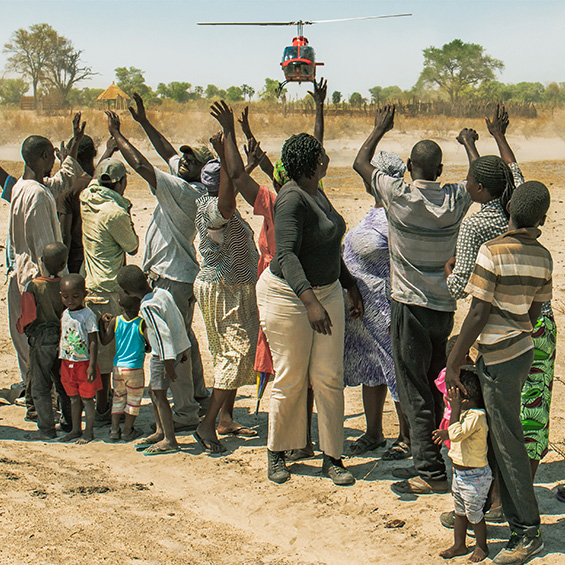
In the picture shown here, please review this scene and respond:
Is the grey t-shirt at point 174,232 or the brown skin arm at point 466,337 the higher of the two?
the grey t-shirt at point 174,232

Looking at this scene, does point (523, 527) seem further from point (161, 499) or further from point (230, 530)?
point (161, 499)

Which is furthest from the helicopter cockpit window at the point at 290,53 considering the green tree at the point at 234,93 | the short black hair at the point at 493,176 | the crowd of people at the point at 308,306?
the green tree at the point at 234,93

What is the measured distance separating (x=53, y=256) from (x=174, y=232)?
33.3 inches

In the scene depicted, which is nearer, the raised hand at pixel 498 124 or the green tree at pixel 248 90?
the raised hand at pixel 498 124

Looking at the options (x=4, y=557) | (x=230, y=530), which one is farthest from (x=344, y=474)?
(x=4, y=557)

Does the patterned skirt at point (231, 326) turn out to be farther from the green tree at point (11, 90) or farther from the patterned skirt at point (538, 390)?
the green tree at point (11, 90)

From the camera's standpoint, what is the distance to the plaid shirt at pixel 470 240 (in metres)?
3.64

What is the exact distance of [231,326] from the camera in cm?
502

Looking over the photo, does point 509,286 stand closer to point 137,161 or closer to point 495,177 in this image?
point 495,177

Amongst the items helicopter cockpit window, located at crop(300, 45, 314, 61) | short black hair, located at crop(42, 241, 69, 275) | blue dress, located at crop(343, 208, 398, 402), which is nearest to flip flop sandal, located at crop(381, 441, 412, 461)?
blue dress, located at crop(343, 208, 398, 402)

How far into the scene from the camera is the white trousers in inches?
168

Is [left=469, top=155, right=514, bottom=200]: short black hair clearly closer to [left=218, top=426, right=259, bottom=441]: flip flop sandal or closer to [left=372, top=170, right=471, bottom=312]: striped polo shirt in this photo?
[left=372, top=170, right=471, bottom=312]: striped polo shirt

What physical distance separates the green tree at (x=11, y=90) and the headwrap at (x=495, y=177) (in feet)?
239

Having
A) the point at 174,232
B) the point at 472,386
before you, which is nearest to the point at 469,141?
the point at 472,386
